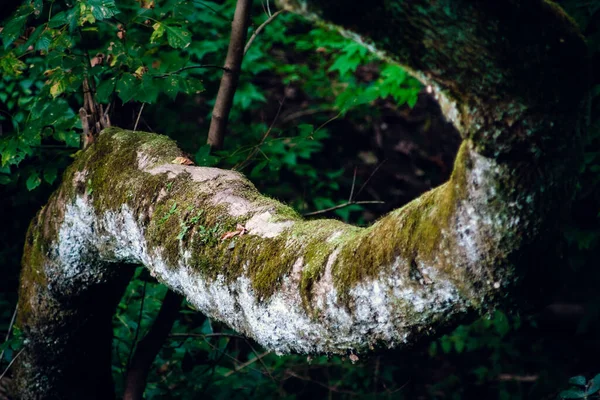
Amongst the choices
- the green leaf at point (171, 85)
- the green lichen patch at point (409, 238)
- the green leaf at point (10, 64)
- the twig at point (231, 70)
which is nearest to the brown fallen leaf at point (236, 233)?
the green lichen patch at point (409, 238)

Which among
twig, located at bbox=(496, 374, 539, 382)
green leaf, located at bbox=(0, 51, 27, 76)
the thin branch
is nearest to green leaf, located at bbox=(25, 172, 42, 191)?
green leaf, located at bbox=(0, 51, 27, 76)

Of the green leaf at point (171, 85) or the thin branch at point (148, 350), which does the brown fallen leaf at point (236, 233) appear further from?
the thin branch at point (148, 350)

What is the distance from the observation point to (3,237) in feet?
12.4

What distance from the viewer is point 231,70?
2.86 m

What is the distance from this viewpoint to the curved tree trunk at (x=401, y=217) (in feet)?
3.06

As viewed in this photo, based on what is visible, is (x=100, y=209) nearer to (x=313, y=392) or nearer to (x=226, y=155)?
(x=226, y=155)

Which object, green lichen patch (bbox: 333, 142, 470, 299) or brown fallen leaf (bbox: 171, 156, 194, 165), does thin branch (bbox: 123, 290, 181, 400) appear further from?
green lichen patch (bbox: 333, 142, 470, 299)

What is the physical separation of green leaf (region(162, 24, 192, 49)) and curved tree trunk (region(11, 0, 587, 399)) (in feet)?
1.37

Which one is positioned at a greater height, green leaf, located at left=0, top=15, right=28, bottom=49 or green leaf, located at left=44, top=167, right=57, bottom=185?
green leaf, located at left=0, top=15, right=28, bottom=49

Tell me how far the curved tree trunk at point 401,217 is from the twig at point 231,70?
2.52 feet

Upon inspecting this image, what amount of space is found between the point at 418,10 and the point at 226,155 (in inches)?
77.4

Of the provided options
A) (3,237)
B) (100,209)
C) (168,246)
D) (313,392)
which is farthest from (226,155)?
(313,392)

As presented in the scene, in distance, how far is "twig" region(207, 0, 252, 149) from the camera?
2.81m

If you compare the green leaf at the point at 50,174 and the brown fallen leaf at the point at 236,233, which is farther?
the green leaf at the point at 50,174
